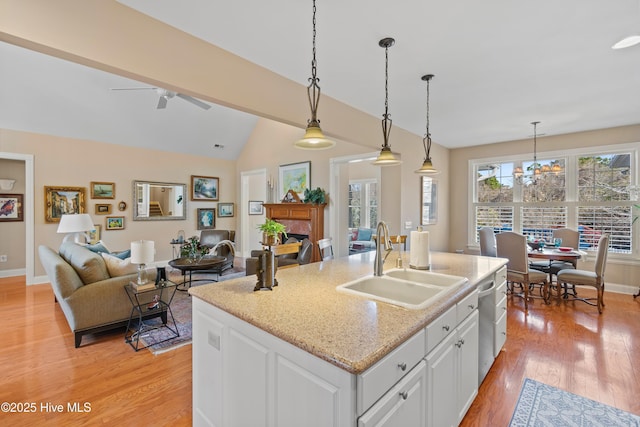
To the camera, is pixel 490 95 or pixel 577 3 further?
pixel 490 95

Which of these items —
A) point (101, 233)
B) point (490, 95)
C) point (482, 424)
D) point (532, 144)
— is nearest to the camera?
point (482, 424)

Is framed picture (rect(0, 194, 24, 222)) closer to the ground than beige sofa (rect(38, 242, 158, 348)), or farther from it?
farther from it

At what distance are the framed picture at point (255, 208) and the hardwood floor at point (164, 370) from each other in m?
4.75

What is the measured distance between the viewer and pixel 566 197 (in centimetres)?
517

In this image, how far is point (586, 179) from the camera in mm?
5016

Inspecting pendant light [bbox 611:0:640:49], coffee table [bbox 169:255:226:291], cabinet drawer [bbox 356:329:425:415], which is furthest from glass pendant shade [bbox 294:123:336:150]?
coffee table [bbox 169:255:226:291]

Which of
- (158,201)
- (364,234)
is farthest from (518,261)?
(158,201)

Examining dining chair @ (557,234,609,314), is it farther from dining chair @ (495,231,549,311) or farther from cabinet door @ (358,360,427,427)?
cabinet door @ (358,360,427,427)

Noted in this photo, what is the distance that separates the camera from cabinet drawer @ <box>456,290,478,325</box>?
68.2 inches

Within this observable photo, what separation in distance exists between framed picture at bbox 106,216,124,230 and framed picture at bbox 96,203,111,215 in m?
0.12

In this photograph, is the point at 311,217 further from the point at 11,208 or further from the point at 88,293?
the point at 11,208

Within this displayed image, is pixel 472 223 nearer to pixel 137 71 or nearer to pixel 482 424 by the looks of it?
pixel 482 424

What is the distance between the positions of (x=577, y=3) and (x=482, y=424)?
9.37 ft

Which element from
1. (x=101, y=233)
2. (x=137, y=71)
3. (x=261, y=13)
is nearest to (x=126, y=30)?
(x=137, y=71)
